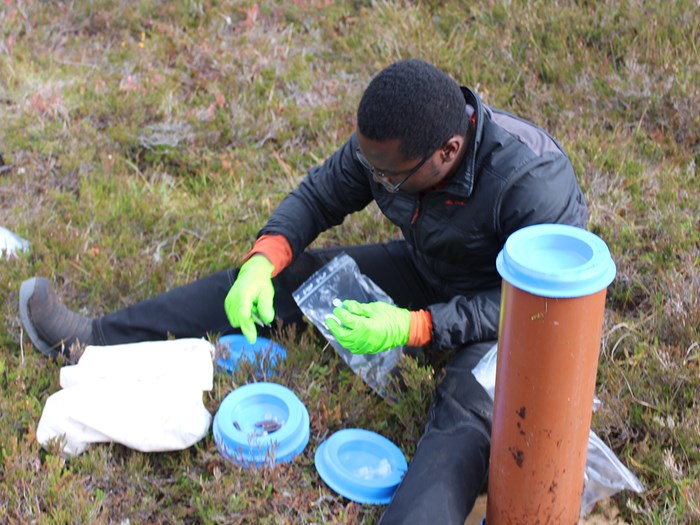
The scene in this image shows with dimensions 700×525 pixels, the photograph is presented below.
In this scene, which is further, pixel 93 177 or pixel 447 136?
pixel 93 177

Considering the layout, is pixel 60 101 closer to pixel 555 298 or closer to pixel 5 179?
pixel 5 179

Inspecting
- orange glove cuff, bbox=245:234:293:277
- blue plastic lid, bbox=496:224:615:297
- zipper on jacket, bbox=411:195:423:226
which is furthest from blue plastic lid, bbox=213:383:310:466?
blue plastic lid, bbox=496:224:615:297

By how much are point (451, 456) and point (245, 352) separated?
1119 millimetres

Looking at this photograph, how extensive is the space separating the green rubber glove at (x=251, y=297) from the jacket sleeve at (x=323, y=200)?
8.7 inches

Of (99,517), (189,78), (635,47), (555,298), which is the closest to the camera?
(555,298)

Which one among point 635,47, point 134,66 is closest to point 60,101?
point 134,66

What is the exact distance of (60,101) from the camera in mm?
4988

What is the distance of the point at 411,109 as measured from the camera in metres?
2.52

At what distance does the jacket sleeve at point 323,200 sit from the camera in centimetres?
336

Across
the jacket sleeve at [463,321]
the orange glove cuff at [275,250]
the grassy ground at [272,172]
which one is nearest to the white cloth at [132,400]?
the grassy ground at [272,172]

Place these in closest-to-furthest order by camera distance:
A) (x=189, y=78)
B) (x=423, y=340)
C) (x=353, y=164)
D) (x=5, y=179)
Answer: (x=423, y=340) < (x=353, y=164) < (x=5, y=179) < (x=189, y=78)

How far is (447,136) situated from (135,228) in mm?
2147

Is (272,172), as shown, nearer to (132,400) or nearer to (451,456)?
(132,400)

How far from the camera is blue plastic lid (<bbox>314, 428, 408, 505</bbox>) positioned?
267 centimetres
